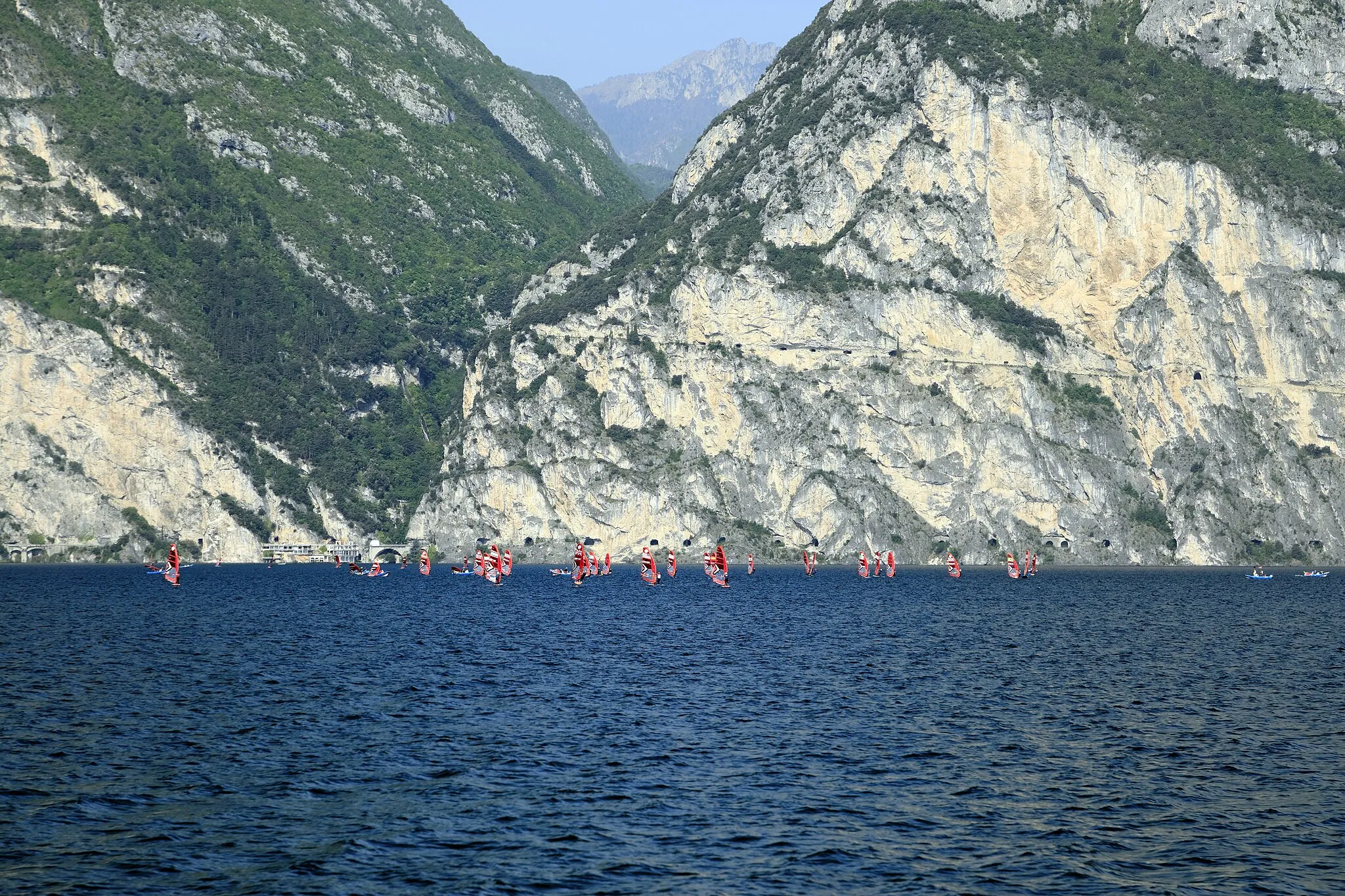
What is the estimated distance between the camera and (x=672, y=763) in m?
55.6

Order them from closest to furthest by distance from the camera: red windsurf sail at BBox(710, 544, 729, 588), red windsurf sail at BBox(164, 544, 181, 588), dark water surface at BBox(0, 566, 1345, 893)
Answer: dark water surface at BBox(0, 566, 1345, 893), red windsurf sail at BBox(164, 544, 181, 588), red windsurf sail at BBox(710, 544, 729, 588)

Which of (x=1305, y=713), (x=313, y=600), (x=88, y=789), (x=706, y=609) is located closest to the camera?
(x=88, y=789)

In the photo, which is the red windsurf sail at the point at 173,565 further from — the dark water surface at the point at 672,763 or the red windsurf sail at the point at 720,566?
the red windsurf sail at the point at 720,566

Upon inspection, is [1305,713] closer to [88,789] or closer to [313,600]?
[88,789]

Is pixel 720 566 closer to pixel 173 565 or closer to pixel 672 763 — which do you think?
pixel 173 565

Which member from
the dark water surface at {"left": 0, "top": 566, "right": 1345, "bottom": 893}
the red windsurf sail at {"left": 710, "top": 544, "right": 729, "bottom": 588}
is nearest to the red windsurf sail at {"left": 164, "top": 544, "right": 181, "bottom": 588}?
the dark water surface at {"left": 0, "top": 566, "right": 1345, "bottom": 893}

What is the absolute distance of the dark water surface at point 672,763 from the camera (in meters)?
40.5

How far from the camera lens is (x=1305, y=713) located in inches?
2623

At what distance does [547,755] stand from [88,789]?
55.7ft

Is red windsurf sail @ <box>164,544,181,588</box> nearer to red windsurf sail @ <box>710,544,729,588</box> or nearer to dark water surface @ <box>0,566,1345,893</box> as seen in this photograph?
dark water surface @ <box>0,566,1345,893</box>

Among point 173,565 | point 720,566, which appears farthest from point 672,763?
point 720,566

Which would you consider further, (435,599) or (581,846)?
(435,599)

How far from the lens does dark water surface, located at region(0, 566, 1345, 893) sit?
133 feet

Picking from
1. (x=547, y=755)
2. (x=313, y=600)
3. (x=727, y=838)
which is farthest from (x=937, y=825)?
(x=313, y=600)
